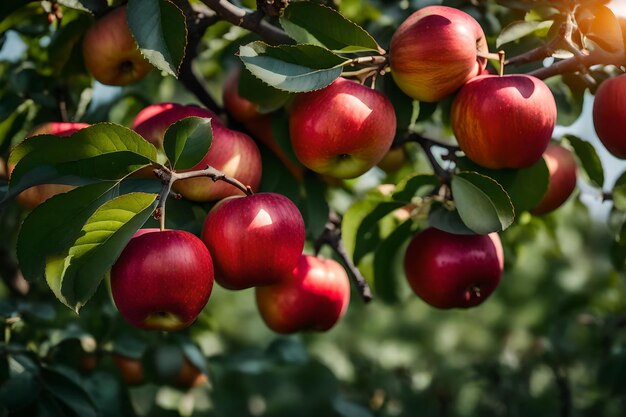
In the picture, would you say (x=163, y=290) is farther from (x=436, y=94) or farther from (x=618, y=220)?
(x=618, y=220)

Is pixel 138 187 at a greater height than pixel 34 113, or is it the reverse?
pixel 138 187

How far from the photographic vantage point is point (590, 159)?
1368 mm

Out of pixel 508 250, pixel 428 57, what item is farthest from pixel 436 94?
pixel 508 250

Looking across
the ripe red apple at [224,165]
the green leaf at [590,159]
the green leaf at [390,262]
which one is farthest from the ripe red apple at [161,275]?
the green leaf at [590,159]

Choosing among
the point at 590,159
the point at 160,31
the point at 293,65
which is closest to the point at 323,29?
the point at 293,65

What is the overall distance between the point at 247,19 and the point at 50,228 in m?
0.48

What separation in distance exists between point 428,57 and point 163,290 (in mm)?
504

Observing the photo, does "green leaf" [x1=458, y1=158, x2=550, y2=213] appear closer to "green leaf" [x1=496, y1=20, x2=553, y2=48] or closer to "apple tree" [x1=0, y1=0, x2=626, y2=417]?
"apple tree" [x1=0, y1=0, x2=626, y2=417]

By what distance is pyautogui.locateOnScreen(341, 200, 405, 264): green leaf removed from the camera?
1.27m

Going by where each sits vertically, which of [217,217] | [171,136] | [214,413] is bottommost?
[214,413]

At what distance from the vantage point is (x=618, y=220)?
1.46 meters

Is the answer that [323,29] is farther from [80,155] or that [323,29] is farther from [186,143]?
[80,155]

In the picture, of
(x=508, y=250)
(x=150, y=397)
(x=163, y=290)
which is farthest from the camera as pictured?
(x=150, y=397)

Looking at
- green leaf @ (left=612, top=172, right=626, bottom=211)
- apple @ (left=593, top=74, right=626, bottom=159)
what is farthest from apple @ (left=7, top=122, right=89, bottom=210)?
green leaf @ (left=612, top=172, right=626, bottom=211)
